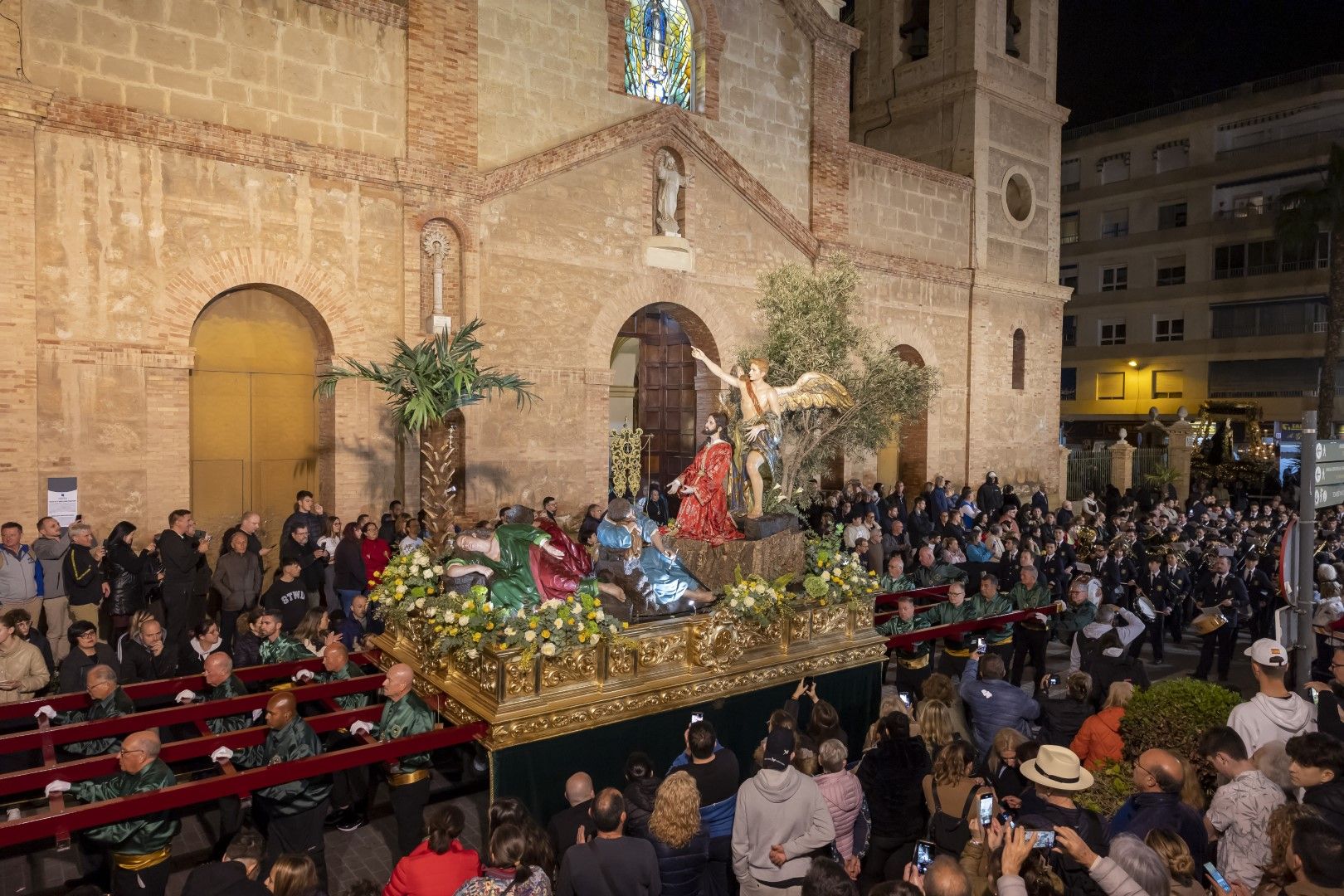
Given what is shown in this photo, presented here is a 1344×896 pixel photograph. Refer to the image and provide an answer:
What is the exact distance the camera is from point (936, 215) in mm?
23109

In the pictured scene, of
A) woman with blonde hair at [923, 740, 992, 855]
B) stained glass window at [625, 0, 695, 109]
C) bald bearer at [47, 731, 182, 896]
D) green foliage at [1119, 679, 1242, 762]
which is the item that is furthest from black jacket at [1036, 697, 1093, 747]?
stained glass window at [625, 0, 695, 109]

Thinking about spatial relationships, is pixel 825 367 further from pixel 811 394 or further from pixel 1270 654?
pixel 1270 654

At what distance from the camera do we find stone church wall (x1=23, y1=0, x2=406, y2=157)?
38.7 feet

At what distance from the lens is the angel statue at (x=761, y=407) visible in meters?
9.94

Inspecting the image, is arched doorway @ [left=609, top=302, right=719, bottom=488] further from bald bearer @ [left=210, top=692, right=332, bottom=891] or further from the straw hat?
the straw hat

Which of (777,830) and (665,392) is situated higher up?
(665,392)

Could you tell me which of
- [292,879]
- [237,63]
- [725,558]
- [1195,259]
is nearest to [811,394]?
[725,558]

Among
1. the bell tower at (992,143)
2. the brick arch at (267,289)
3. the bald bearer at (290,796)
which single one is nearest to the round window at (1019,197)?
the bell tower at (992,143)

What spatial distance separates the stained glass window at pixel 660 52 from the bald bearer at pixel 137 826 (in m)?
15.5

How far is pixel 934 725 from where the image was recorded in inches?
237

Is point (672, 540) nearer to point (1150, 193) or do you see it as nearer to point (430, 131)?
point (430, 131)

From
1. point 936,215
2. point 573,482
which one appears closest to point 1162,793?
point 573,482

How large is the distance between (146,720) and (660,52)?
16.1 meters

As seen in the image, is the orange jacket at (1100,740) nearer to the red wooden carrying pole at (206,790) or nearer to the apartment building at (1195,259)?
the red wooden carrying pole at (206,790)
